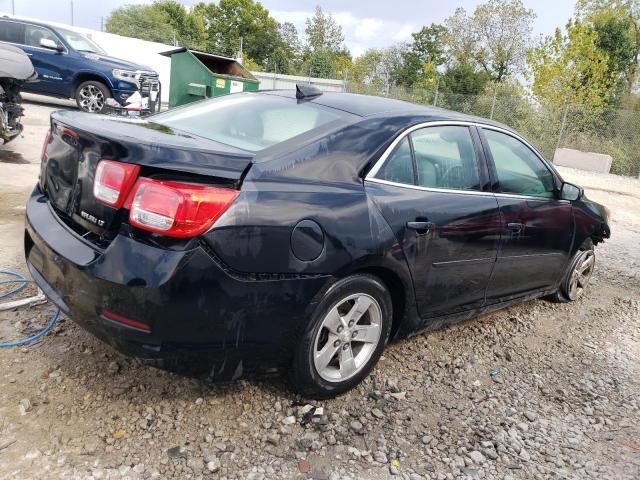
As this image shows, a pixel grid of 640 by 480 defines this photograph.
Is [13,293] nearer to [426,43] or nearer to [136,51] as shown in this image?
[136,51]

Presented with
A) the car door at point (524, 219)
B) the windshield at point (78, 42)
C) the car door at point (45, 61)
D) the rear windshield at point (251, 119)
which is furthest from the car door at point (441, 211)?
the windshield at point (78, 42)

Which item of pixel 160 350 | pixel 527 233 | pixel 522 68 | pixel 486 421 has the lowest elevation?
pixel 486 421

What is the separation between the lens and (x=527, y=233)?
3.60 m

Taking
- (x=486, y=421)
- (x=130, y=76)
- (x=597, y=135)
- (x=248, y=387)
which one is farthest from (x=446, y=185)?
(x=597, y=135)

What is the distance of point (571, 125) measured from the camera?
774 inches

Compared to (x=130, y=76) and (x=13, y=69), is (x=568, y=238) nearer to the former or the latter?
(x=13, y=69)

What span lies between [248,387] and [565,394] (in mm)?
1914

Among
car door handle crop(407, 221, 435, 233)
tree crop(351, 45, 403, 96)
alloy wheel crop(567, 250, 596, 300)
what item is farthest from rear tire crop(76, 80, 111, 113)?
tree crop(351, 45, 403, 96)

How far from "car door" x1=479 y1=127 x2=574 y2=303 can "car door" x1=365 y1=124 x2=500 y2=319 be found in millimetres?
140

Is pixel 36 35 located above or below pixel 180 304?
above

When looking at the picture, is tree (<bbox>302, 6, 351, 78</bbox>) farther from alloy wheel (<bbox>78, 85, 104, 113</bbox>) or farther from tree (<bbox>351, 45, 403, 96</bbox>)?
alloy wheel (<bbox>78, 85, 104, 113</bbox>)

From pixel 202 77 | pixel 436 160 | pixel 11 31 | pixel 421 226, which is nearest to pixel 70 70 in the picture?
pixel 11 31

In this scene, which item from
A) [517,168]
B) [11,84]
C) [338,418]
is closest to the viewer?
[338,418]

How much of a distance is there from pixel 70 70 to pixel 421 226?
11418 mm
